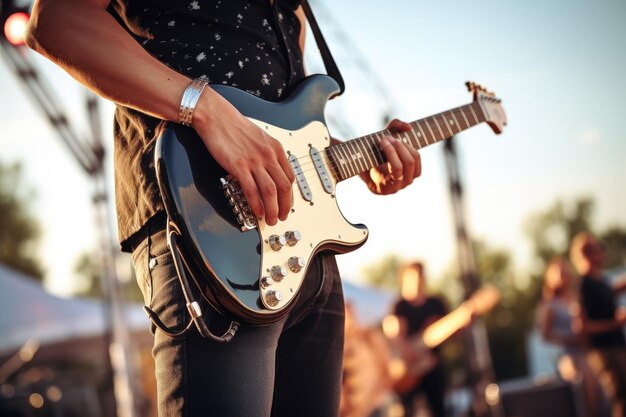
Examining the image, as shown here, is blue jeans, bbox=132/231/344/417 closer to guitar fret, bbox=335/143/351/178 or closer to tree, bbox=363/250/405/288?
guitar fret, bbox=335/143/351/178

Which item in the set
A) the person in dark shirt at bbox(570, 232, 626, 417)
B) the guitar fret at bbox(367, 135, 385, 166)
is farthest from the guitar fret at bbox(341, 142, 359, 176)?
the person in dark shirt at bbox(570, 232, 626, 417)

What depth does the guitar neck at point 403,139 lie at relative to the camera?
1.58 metres

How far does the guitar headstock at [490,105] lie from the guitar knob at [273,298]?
1.25 m

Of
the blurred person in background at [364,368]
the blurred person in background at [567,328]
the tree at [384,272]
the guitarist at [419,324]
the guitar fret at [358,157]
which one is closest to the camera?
the guitar fret at [358,157]

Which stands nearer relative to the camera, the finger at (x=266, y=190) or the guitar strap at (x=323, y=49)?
the finger at (x=266, y=190)

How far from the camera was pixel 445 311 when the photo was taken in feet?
23.1

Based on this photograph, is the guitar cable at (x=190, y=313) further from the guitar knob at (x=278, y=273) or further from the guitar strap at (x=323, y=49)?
the guitar strap at (x=323, y=49)

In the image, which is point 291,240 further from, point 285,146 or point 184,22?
point 184,22

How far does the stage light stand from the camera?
5043mm

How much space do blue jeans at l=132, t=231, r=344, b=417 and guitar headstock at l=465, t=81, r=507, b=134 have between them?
1.04 m

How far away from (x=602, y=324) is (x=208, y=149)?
230 inches

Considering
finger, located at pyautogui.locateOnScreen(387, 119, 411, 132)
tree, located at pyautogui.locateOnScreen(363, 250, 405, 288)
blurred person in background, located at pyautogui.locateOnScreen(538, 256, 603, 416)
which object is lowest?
tree, located at pyautogui.locateOnScreen(363, 250, 405, 288)

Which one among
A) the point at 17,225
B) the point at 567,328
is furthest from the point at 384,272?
the point at 567,328

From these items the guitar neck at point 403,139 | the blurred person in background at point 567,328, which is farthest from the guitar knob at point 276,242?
the blurred person in background at point 567,328
